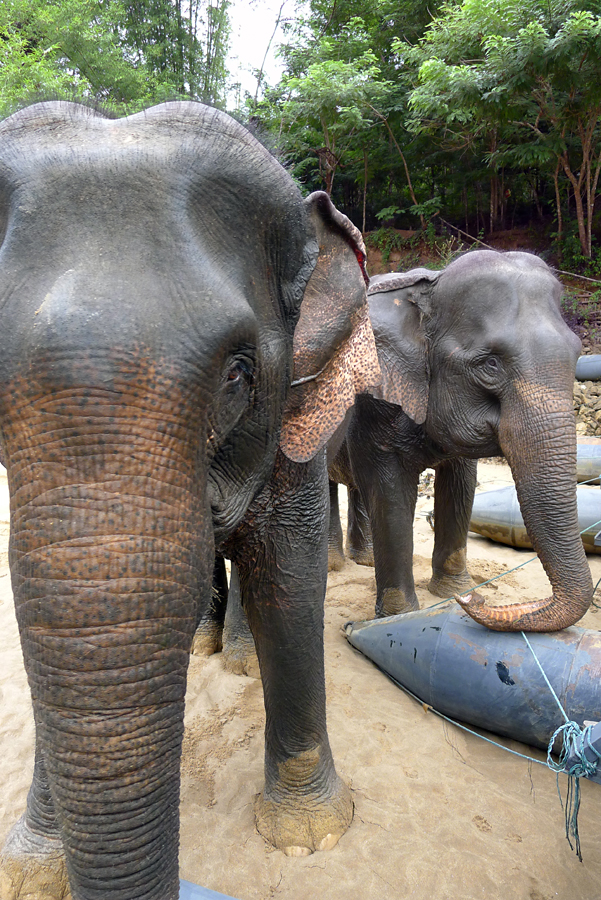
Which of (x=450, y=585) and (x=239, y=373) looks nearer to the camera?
(x=239, y=373)

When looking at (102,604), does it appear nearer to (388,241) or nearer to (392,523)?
(392,523)

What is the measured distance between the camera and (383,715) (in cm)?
325

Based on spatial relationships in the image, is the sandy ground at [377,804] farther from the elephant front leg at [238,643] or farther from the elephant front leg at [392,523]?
the elephant front leg at [392,523]

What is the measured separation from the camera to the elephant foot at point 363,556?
228 inches

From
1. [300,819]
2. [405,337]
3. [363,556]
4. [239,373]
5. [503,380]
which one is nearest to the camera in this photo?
[239,373]

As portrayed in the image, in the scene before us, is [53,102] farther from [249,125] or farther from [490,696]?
[490,696]

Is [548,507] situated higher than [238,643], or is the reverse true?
[548,507]

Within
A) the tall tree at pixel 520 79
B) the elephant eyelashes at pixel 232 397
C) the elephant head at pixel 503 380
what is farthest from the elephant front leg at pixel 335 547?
the tall tree at pixel 520 79

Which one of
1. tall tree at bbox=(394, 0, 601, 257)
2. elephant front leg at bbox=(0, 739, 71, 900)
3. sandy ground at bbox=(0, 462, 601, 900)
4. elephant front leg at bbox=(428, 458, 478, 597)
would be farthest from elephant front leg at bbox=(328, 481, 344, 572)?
tall tree at bbox=(394, 0, 601, 257)

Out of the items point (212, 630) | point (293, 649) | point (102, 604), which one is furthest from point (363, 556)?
point (102, 604)

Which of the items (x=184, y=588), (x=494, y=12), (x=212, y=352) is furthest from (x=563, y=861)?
(x=494, y=12)

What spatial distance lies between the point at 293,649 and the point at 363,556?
12.1 ft

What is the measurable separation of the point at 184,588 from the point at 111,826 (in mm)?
471

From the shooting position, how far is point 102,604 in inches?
42.2
